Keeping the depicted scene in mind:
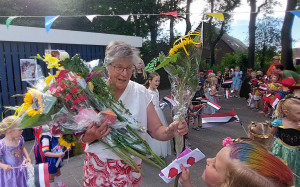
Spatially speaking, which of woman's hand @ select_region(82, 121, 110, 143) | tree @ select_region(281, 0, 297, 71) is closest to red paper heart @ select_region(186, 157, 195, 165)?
woman's hand @ select_region(82, 121, 110, 143)

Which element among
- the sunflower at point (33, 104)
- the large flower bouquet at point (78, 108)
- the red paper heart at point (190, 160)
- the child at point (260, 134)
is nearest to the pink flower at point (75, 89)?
the large flower bouquet at point (78, 108)

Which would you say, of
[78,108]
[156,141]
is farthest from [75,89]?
[156,141]

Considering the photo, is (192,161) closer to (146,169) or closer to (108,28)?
(146,169)

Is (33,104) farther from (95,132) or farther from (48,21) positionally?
(48,21)

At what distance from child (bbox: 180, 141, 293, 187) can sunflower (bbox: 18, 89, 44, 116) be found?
116 cm

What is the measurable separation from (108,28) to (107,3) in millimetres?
2154

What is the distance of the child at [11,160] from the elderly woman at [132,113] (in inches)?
56.9

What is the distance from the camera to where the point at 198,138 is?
19.1 feet

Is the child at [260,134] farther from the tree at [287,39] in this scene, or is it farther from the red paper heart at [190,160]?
the tree at [287,39]

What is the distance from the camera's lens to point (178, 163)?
1.50 metres

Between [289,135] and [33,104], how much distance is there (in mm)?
3310

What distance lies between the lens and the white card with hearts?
1465 mm

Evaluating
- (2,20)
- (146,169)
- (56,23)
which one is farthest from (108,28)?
(146,169)

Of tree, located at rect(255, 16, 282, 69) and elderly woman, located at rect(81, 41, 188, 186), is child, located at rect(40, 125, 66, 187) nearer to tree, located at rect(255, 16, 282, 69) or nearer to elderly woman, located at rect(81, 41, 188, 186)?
elderly woman, located at rect(81, 41, 188, 186)
